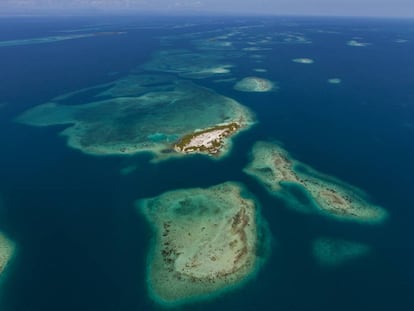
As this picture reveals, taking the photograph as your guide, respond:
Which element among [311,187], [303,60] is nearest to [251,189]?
[311,187]

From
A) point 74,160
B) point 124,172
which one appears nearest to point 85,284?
point 124,172

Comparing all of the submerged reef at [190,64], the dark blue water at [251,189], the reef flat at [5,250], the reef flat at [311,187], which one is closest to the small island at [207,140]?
the dark blue water at [251,189]

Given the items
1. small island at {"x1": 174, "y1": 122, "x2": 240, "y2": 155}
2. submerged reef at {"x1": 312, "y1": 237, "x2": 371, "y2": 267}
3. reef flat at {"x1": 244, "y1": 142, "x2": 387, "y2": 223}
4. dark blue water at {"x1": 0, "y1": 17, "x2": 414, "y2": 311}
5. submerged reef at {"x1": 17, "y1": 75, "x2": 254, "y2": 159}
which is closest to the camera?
dark blue water at {"x1": 0, "y1": 17, "x2": 414, "y2": 311}

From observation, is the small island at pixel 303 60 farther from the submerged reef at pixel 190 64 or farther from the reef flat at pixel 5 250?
the reef flat at pixel 5 250

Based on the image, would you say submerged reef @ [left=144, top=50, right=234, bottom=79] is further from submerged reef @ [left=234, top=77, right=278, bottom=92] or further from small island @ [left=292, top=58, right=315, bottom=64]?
small island @ [left=292, top=58, right=315, bottom=64]

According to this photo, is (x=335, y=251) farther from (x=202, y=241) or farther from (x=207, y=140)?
(x=207, y=140)

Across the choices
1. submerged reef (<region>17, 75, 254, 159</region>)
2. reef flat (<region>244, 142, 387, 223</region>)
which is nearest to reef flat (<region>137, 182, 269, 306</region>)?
reef flat (<region>244, 142, 387, 223</region>)
